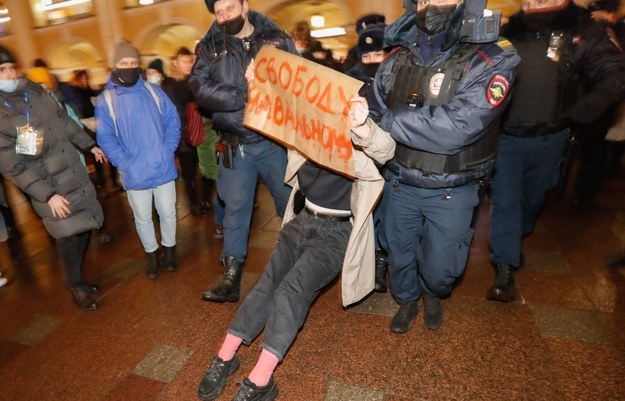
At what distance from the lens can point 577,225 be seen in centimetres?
439

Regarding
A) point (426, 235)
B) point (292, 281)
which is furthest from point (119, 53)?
point (426, 235)

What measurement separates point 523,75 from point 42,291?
4.69 m

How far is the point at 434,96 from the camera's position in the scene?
7.22 ft

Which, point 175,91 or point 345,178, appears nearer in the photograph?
point 345,178

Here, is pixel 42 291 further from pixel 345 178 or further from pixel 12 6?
pixel 12 6

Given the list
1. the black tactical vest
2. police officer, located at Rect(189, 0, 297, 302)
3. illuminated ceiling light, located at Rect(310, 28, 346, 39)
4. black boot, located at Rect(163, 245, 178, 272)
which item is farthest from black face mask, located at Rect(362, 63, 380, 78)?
illuminated ceiling light, located at Rect(310, 28, 346, 39)

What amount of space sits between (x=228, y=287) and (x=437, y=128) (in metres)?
2.16

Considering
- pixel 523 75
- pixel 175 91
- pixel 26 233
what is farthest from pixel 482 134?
pixel 26 233

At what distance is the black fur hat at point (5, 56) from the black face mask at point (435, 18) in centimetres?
298

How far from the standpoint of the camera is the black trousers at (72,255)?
10.8 feet

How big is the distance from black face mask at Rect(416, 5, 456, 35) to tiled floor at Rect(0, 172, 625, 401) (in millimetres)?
2017

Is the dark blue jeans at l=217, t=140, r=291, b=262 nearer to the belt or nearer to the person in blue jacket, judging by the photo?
the person in blue jacket

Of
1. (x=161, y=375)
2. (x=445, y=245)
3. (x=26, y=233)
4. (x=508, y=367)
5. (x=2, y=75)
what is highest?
(x=2, y=75)

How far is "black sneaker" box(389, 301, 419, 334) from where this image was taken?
2785 mm
